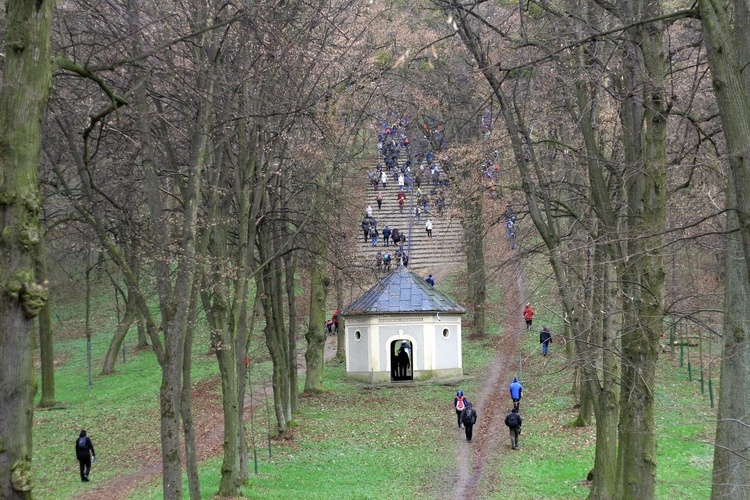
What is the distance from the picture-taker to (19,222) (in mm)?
5312

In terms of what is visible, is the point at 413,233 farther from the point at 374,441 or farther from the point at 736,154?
the point at 736,154

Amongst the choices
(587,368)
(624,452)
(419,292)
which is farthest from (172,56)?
(419,292)

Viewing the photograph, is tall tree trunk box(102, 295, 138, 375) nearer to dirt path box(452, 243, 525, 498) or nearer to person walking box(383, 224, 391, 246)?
dirt path box(452, 243, 525, 498)

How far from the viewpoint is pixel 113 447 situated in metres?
21.6

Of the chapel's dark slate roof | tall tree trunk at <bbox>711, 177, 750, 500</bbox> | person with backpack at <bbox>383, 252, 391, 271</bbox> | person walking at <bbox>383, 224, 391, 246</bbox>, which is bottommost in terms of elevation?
tall tree trunk at <bbox>711, 177, 750, 500</bbox>

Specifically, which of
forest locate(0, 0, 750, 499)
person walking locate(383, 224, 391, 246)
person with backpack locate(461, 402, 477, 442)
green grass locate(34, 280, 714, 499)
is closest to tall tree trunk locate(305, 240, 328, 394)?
green grass locate(34, 280, 714, 499)

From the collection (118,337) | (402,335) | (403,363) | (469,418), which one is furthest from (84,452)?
(403,363)

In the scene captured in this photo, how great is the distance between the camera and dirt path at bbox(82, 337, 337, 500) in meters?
17.2

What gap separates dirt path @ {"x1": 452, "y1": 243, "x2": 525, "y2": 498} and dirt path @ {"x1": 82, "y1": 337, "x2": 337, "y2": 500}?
18.5ft

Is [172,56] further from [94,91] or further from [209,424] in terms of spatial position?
[209,424]

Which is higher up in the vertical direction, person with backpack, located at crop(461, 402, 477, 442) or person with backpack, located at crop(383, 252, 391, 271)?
person with backpack, located at crop(383, 252, 391, 271)

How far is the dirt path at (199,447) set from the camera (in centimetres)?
1717

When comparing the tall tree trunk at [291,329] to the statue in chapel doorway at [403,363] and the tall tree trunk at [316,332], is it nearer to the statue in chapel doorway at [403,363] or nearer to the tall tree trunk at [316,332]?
the tall tree trunk at [316,332]

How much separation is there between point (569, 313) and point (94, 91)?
6581 mm
